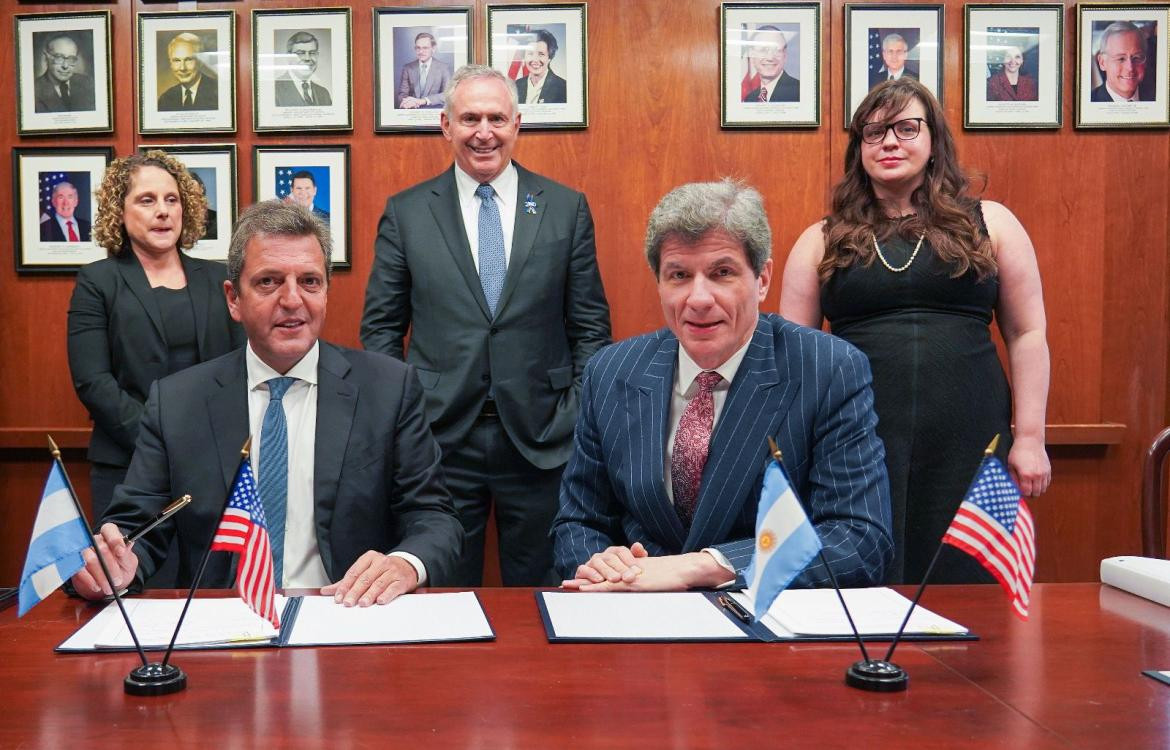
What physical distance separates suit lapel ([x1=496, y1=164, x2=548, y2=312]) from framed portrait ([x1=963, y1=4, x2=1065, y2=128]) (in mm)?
1841

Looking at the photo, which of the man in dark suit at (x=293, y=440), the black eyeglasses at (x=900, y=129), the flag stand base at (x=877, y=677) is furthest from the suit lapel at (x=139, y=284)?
the flag stand base at (x=877, y=677)

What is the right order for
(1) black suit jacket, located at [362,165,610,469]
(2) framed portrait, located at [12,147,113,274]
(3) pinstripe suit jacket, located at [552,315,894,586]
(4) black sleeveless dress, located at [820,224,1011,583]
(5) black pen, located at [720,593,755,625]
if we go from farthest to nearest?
(2) framed portrait, located at [12,147,113,274], (1) black suit jacket, located at [362,165,610,469], (4) black sleeveless dress, located at [820,224,1011,583], (3) pinstripe suit jacket, located at [552,315,894,586], (5) black pen, located at [720,593,755,625]

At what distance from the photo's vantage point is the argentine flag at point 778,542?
157 cm

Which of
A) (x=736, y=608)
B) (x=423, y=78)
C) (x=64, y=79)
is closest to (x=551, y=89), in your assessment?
(x=423, y=78)

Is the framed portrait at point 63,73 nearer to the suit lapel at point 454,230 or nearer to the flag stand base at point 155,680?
the suit lapel at point 454,230

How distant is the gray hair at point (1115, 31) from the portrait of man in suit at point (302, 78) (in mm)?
3083

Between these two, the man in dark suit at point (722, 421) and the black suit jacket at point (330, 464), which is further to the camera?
the black suit jacket at point (330, 464)

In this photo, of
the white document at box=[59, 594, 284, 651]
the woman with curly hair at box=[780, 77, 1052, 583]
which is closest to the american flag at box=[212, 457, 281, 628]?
the white document at box=[59, 594, 284, 651]

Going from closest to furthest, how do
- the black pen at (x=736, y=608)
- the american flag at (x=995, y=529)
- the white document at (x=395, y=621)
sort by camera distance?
the american flag at (x=995, y=529)
the white document at (x=395, y=621)
the black pen at (x=736, y=608)

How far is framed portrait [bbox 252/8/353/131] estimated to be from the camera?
14.8ft

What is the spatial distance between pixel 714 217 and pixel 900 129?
4.29ft

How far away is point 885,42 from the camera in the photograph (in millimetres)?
4473

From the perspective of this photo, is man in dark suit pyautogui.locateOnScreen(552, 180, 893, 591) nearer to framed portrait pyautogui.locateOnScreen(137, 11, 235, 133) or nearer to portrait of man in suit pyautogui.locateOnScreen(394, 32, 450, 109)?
portrait of man in suit pyautogui.locateOnScreen(394, 32, 450, 109)

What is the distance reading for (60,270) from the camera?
4.61m
